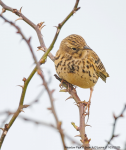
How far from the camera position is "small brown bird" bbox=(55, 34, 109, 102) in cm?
530

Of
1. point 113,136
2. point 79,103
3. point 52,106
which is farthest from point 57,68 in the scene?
point 52,106

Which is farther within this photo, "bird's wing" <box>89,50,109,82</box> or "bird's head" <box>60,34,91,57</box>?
"bird's wing" <box>89,50,109,82</box>

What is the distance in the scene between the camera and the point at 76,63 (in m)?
5.47

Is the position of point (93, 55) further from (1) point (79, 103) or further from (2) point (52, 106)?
(2) point (52, 106)

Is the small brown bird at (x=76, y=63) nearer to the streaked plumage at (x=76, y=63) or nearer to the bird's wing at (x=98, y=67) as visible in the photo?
the streaked plumage at (x=76, y=63)

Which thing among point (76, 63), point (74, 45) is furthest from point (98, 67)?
point (74, 45)

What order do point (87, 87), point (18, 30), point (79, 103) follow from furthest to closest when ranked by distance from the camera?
point (87, 87)
point (79, 103)
point (18, 30)

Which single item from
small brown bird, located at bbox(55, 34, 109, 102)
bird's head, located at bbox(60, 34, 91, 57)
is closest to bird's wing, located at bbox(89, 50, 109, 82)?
small brown bird, located at bbox(55, 34, 109, 102)

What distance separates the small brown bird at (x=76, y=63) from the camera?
530 cm

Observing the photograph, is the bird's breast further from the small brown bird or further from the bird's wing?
the bird's wing

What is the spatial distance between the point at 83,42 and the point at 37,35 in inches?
55.1

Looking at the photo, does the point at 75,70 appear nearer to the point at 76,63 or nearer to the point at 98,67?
the point at 76,63

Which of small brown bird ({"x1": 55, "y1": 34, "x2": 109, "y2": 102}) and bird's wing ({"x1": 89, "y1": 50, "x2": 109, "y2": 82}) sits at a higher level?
bird's wing ({"x1": 89, "y1": 50, "x2": 109, "y2": 82})

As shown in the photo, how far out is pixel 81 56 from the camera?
18.4ft
